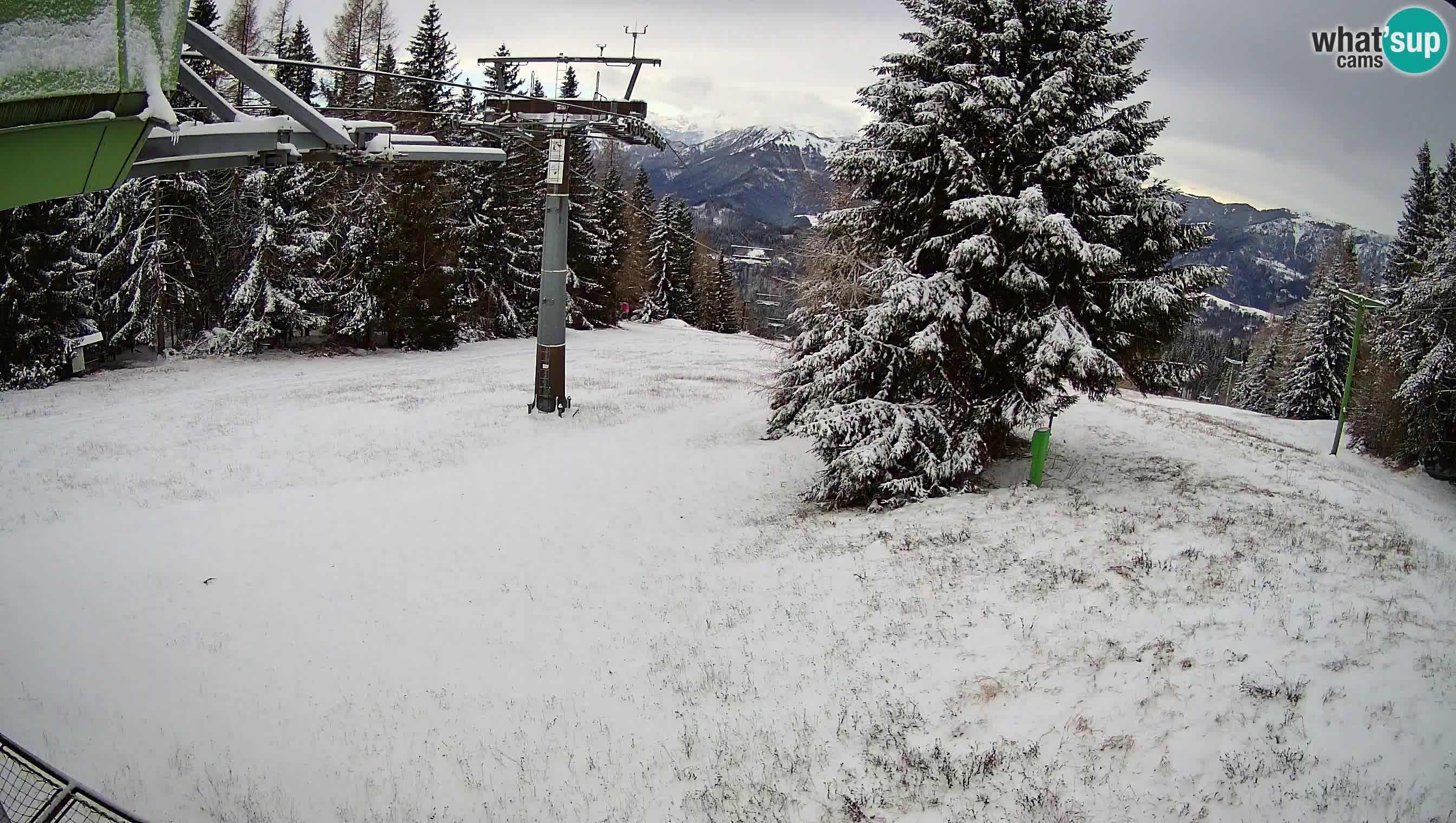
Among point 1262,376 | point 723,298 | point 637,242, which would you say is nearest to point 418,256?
point 637,242

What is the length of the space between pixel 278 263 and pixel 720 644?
30.6 meters

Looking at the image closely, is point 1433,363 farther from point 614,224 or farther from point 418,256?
point 614,224

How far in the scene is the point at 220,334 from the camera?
30.2 meters

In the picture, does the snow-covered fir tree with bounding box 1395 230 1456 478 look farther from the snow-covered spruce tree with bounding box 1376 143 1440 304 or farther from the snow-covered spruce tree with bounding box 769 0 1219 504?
the snow-covered spruce tree with bounding box 769 0 1219 504

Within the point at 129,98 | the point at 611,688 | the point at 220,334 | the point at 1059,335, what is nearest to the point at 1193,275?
the point at 1059,335

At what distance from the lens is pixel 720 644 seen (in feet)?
27.3

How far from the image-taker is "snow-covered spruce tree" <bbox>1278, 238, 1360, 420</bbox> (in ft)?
140

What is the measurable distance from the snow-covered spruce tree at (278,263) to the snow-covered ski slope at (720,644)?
55.7ft

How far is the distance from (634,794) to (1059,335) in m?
8.86

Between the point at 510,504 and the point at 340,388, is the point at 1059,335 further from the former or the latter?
the point at 340,388

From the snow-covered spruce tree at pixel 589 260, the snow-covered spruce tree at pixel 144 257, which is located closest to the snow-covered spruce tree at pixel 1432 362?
the snow-covered spruce tree at pixel 589 260

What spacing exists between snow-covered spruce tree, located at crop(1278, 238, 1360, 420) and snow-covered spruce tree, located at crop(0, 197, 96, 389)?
56510 mm

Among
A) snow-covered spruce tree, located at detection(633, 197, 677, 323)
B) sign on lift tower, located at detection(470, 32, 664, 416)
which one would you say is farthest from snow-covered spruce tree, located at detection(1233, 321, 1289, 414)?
sign on lift tower, located at detection(470, 32, 664, 416)

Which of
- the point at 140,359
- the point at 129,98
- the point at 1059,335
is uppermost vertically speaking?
the point at 129,98
